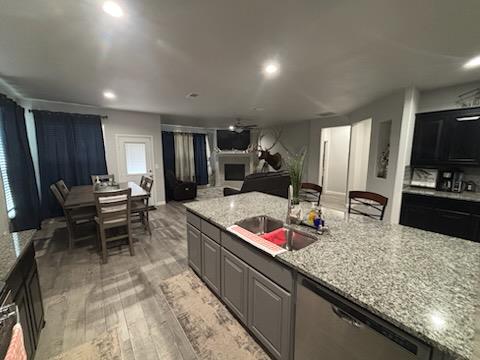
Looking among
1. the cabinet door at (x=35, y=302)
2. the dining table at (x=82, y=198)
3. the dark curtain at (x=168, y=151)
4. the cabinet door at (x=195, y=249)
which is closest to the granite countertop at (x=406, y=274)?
the cabinet door at (x=195, y=249)

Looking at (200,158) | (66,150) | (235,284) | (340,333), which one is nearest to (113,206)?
(235,284)

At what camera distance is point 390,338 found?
0.84 m

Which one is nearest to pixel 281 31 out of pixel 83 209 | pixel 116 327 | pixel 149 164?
pixel 116 327

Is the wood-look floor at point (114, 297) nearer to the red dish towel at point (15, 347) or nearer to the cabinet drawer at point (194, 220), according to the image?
the cabinet drawer at point (194, 220)

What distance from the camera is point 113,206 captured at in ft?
9.23

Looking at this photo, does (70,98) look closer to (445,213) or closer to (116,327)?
(116,327)

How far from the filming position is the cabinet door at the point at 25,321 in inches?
51.6

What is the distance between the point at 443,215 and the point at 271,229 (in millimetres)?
2950

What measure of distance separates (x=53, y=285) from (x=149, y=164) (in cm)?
365

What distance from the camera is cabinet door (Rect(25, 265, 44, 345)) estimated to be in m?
1.51

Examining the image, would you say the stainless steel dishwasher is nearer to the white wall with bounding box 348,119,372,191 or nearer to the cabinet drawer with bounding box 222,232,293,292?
the cabinet drawer with bounding box 222,232,293,292

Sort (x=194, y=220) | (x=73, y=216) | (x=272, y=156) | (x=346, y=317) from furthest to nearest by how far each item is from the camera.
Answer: (x=272, y=156) < (x=73, y=216) < (x=194, y=220) < (x=346, y=317)

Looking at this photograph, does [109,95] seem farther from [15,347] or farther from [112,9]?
[15,347]

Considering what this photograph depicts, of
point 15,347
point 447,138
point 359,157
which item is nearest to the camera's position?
point 15,347
